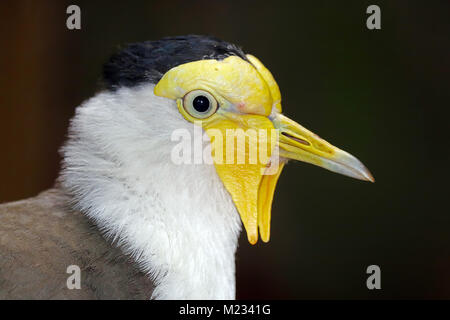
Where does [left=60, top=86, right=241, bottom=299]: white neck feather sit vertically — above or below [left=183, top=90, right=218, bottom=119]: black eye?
below

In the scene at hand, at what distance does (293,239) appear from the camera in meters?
2.70

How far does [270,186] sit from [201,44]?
0.38 metres

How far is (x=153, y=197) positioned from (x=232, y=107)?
27cm

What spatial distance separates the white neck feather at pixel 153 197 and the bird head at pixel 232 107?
0.04 metres

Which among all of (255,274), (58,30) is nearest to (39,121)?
(58,30)

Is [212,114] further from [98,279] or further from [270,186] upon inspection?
[98,279]

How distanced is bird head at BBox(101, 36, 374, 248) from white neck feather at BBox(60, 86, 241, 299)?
0.12 feet

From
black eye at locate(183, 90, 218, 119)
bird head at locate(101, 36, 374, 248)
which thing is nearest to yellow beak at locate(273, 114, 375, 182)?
bird head at locate(101, 36, 374, 248)

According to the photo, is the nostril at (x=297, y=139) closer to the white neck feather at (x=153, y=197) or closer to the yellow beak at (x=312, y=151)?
the yellow beak at (x=312, y=151)

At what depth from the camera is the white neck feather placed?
3.78 ft

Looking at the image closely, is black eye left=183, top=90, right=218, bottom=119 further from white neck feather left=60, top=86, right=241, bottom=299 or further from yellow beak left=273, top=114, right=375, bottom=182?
yellow beak left=273, top=114, right=375, bottom=182

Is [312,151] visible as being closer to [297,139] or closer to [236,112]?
[297,139]
